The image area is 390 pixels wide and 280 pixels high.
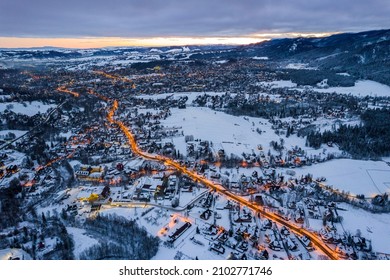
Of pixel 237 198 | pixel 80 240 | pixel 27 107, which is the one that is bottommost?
pixel 237 198

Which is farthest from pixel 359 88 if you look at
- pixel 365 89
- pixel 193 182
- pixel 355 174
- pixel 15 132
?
pixel 15 132

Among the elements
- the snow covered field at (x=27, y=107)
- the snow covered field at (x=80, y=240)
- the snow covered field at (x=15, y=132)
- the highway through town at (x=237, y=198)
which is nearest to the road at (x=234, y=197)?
the highway through town at (x=237, y=198)

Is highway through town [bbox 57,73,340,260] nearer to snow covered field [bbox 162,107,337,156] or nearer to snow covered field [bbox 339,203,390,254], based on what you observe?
snow covered field [bbox 339,203,390,254]

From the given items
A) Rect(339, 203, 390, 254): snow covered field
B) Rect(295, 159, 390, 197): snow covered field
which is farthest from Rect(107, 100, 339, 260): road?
Rect(295, 159, 390, 197): snow covered field

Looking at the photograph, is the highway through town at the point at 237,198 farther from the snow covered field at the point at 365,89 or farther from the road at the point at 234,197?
the snow covered field at the point at 365,89

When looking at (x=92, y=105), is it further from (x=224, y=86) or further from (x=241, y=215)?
(x=241, y=215)

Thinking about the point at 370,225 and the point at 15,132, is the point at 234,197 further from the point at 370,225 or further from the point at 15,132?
the point at 15,132

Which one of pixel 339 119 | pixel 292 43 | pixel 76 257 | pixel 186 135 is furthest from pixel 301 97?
pixel 292 43
